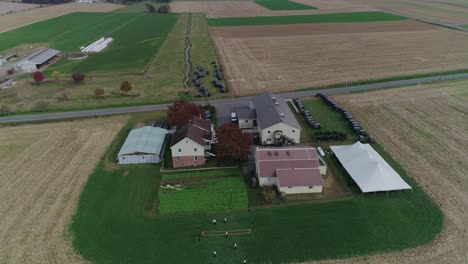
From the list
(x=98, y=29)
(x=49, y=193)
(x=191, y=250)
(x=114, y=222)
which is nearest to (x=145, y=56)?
(x=98, y=29)

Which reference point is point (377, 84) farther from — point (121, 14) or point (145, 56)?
point (121, 14)

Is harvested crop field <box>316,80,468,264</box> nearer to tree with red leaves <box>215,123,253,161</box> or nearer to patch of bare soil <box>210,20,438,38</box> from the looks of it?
tree with red leaves <box>215,123,253,161</box>

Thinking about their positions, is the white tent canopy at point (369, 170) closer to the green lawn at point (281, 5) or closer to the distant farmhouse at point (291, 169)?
the distant farmhouse at point (291, 169)

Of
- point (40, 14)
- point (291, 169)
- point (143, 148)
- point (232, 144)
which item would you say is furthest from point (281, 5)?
point (291, 169)

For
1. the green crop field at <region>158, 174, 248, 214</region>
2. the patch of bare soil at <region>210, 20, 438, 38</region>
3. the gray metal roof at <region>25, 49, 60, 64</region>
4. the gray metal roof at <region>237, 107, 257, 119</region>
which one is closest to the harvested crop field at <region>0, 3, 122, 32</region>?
the gray metal roof at <region>25, 49, 60, 64</region>

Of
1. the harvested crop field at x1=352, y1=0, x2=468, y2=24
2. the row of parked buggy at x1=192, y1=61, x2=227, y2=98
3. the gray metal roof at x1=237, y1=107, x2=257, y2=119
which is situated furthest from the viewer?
the harvested crop field at x1=352, y1=0, x2=468, y2=24

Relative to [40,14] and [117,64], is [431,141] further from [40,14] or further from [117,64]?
[40,14]
